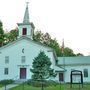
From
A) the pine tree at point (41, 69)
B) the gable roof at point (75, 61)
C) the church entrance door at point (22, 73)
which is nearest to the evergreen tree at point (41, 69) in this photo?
the pine tree at point (41, 69)

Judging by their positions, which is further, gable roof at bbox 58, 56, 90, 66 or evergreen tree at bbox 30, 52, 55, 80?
gable roof at bbox 58, 56, 90, 66

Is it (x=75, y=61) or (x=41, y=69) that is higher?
(x=75, y=61)

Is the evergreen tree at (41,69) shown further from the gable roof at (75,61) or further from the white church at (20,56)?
the gable roof at (75,61)

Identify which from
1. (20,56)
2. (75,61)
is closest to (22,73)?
(20,56)

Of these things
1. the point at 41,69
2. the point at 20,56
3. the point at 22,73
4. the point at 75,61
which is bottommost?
the point at 22,73

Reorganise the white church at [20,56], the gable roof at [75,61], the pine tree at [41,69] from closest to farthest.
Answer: the pine tree at [41,69]
the white church at [20,56]
the gable roof at [75,61]

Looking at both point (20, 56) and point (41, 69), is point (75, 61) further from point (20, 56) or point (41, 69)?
point (41, 69)

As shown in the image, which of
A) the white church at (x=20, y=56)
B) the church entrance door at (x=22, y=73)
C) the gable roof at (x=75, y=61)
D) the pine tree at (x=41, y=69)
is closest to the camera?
the pine tree at (x=41, y=69)

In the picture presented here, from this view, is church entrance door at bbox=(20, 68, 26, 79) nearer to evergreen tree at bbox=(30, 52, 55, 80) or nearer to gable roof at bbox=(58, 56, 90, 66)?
evergreen tree at bbox=(30, 52, 55, 80)

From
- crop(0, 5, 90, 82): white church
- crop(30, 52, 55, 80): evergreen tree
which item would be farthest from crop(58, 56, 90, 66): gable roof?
crop(30, 52, 55, 80): evergreen tree

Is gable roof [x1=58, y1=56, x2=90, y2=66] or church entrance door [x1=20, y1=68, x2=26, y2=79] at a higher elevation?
gable roof [x1=58, y1=56, x2=90, y2=66]

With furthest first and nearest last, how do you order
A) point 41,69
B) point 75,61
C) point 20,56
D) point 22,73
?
1. point 75,61
2. point 20,56
3. point 22,73
4. point 41,69

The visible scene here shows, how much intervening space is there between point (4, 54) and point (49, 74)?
35.2 ft

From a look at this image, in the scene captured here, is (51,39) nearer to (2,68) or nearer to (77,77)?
(2,68)
